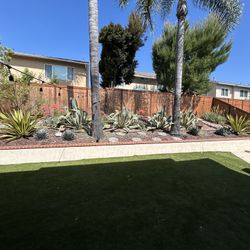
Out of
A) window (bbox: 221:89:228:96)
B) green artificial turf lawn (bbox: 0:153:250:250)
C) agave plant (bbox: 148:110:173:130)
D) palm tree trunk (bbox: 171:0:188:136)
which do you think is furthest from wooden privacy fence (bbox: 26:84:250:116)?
window (bbox: 221:89:228:96)

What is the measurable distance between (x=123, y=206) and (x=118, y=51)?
1487 cm

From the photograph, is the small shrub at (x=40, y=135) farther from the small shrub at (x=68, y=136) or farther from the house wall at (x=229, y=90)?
the house wall at (x=229, y=90)

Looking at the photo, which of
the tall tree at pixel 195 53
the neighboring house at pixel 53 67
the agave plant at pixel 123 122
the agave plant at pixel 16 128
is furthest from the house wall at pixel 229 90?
the agave plant at pixel 16 128

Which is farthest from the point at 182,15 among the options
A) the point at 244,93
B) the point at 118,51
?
the point at 244,93

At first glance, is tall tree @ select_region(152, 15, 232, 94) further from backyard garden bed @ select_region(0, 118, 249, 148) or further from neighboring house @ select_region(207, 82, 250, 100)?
neighboring house @ select_region(207, 82, 250, 100)

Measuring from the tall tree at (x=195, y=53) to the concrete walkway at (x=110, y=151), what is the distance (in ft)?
23.0

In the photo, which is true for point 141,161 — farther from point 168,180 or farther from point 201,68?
point 201,68

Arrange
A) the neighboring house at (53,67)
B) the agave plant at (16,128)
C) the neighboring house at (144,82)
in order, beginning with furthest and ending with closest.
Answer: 1. the neighboring house at (144,82)
2. the neighboring house at (53,67)
3. the agave plant at (16,128)

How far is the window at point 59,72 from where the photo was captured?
54.9 ft

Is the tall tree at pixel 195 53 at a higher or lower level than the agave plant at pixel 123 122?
higher

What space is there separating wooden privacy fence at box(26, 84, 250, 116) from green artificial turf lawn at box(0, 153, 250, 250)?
6.23m

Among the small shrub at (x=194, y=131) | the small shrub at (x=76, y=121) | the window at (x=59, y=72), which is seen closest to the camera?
the small shrub at (x=76, y=121)

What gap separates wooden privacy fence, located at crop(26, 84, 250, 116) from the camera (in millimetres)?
10219

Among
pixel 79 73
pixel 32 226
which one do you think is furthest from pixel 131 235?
pixel 79 73
